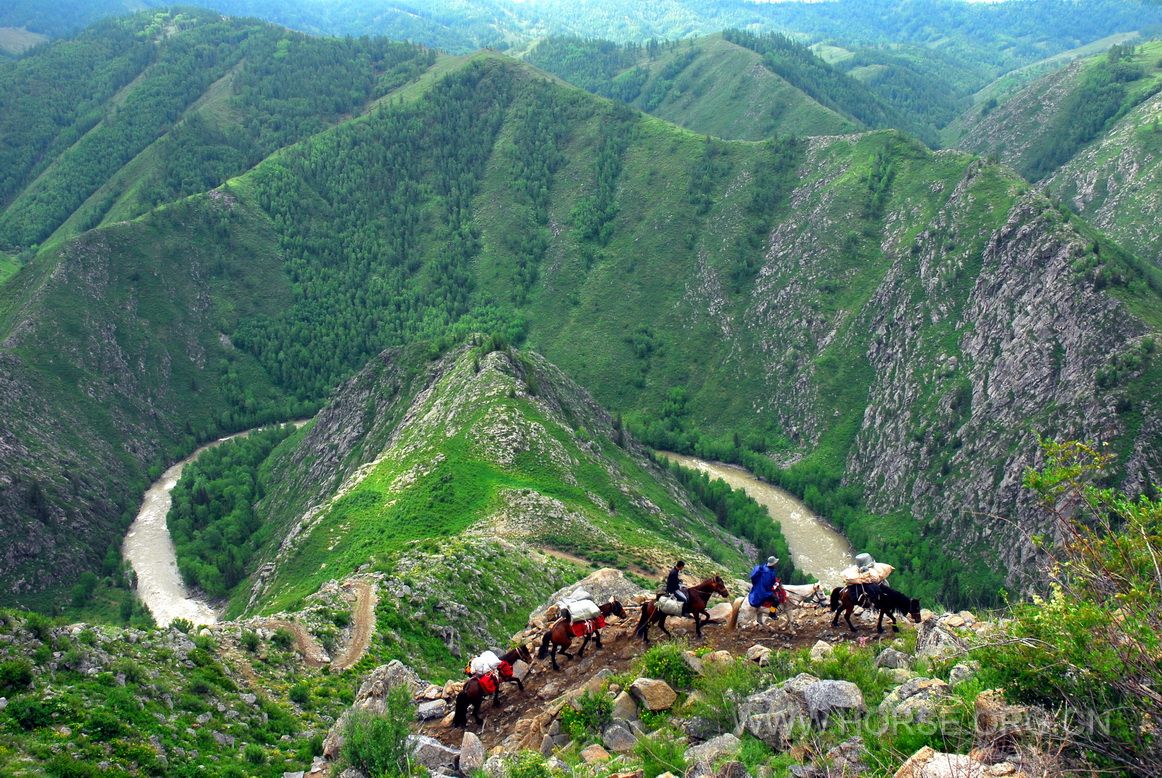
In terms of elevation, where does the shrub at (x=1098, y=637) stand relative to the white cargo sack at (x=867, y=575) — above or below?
above

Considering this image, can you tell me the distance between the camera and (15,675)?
95.0 ft

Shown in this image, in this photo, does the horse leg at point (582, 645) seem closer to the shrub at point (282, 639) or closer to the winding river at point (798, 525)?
the shrub at point (282, 639)

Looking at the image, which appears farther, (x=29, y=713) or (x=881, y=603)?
(x=881, y=603)

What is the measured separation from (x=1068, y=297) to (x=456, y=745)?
118 m

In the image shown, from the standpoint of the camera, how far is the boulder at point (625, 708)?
24.9 metres

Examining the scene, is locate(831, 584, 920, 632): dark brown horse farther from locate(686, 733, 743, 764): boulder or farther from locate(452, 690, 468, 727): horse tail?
locate(452, 690, 468, 727): horse tail

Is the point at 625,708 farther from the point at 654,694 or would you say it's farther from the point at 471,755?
the point at 471,755

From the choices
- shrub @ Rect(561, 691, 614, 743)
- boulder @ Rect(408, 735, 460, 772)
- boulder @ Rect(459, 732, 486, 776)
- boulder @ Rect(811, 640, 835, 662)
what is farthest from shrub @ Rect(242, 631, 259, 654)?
boulder @ Rect(811, 640, 835, 662)

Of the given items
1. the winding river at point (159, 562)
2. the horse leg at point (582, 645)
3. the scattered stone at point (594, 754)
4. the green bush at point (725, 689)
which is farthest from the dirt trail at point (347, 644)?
the winding river at point (159, 562)

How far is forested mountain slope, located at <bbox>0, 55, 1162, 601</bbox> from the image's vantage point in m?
110

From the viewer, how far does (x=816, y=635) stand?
2911cm

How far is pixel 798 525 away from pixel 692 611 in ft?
341

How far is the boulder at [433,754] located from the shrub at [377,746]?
0.50m

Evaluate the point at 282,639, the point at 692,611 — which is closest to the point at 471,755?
the point at 692,611
